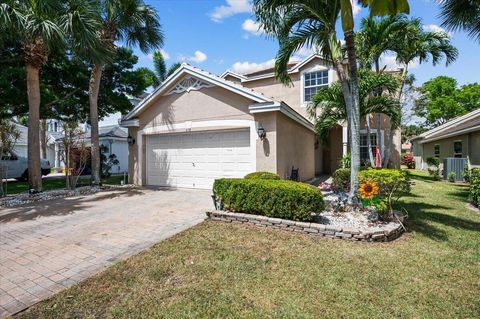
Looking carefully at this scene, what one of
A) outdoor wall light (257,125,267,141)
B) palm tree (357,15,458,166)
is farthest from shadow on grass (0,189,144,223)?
palm tree (357,15,458,166)

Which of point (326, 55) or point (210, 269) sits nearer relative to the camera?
point (210, 269)

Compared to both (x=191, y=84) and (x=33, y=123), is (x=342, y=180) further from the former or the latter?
(x=33, y=123)

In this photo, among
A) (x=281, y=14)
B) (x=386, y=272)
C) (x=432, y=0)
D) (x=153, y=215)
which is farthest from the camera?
(x=432, y=0)

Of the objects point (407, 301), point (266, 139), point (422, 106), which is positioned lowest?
point (407, 301)

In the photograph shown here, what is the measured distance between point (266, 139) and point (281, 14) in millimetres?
4127

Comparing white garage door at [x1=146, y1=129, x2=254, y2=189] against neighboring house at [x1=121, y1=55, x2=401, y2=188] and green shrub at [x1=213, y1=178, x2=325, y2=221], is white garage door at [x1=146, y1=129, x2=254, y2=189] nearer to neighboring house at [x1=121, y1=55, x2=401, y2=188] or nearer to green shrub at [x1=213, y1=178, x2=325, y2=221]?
neighboring house at [x1=121, y1=55, x2=401, y2=188]

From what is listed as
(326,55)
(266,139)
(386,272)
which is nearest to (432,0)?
(326,55)

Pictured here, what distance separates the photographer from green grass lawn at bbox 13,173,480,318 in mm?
3137

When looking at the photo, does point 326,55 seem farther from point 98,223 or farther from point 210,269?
point 98,223

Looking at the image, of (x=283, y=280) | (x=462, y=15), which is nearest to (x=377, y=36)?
(x=462, y=15)

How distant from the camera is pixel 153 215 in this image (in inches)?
291

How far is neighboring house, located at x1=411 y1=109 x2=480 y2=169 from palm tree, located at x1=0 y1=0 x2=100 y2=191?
1795cm

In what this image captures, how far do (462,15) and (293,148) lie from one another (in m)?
7.43

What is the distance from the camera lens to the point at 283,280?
3.78 m
